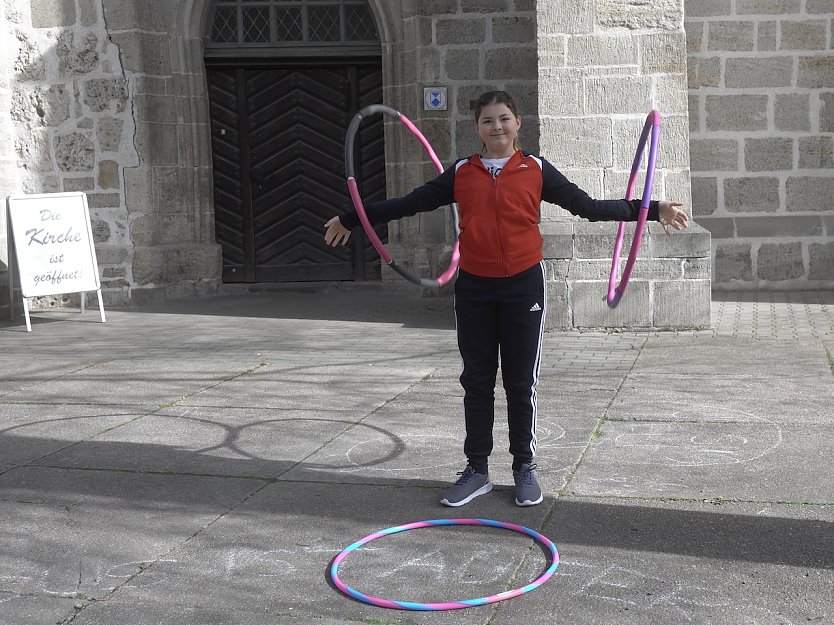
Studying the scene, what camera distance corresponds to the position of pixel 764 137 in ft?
38.0

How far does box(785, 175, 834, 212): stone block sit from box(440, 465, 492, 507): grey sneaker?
7.90m

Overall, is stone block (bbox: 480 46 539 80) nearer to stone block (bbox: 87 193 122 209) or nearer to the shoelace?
stone block (bbox: 87 193 122 209)

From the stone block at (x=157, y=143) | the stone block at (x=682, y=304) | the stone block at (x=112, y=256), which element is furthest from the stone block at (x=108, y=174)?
the stone block at (x=682, y=304)

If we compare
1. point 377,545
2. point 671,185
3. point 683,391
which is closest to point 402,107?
point 671,185

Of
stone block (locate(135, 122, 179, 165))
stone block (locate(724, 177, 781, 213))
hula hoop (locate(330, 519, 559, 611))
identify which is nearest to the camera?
hula hoop (locate(330, 519, 559, 611))

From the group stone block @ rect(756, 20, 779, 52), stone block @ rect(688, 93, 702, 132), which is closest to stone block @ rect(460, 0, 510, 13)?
stone block @ rect(688, 93, 702, 132)

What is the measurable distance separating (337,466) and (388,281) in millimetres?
7899

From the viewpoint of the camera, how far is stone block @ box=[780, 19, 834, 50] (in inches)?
449

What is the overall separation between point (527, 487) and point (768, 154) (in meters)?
8.04

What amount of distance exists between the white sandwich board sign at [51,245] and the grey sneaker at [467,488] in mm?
6675

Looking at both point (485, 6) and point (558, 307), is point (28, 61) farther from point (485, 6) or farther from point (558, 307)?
point (558, 307)

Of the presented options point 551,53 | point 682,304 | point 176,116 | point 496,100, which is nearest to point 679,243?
point 682,304

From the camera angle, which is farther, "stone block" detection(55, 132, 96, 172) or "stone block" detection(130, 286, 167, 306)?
"stone block" detection(130, 286, 167, 306)

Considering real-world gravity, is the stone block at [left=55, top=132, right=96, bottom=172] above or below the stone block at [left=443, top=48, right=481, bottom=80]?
below
